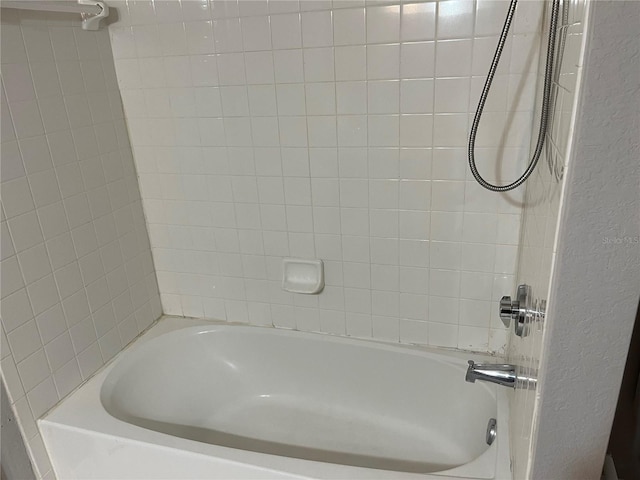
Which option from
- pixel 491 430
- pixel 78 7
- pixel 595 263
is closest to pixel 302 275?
pixel 491 430

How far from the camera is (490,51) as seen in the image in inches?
55.4

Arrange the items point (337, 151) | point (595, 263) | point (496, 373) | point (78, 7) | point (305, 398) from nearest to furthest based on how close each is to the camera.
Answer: point (595, 263), point (496, 373), point (78, 7), point (337, 151), point (305, 398)

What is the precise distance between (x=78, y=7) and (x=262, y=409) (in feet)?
5.06

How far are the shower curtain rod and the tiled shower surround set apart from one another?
0.08 meters

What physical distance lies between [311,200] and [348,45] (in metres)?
0.52

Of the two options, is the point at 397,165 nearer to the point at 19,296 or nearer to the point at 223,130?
the point at 223,130

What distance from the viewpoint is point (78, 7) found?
5.05 ft

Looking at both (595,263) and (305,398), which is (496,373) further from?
(305,398)

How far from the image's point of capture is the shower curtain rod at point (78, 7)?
135cm

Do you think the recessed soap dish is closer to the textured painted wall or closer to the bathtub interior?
the bathtub interior

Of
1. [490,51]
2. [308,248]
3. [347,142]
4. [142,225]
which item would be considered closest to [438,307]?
[308,248]

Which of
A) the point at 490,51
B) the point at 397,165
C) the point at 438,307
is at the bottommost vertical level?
the point at 438,307

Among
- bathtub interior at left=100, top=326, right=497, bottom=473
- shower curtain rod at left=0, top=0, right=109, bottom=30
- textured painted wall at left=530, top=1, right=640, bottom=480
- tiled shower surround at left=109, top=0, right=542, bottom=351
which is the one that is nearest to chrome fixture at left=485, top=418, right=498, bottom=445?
bathtub interior at left=100, top=326, right=497, bottom=473

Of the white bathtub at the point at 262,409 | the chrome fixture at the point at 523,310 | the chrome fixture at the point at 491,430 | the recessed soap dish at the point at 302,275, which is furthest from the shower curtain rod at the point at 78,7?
the chrome fixture at the point at 491,430
